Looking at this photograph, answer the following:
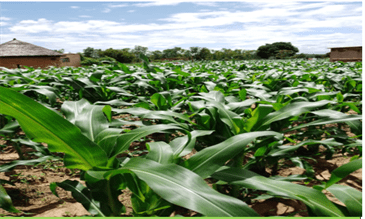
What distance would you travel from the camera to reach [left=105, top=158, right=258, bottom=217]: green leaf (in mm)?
620

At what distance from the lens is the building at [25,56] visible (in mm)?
31359

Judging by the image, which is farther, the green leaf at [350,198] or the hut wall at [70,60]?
the hut wall at [70,60]

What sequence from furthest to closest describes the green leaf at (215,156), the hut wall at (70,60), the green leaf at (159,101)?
the hut wall at (70,60) → the green leaf at (159,101) → the green leaf at (215,156)

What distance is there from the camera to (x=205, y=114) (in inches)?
51.0

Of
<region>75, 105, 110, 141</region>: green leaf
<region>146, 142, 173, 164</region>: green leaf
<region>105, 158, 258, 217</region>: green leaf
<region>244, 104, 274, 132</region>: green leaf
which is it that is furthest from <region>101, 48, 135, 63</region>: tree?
<region>105, 158, 258, 217</region>: green leaf

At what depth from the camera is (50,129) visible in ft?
2.36

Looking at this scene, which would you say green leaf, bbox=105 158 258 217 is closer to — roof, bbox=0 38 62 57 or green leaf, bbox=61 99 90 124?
green leaf, bbox=61 99 90 124

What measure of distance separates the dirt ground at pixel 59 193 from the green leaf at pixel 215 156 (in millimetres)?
370

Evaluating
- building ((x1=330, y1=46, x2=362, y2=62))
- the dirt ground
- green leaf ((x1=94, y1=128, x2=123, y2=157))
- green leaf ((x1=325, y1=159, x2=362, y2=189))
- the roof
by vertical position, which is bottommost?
the dirt ground

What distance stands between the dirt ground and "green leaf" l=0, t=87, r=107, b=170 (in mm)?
424

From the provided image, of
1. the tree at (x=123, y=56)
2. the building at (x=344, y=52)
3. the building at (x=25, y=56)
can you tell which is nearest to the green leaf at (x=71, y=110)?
the building at (x=344, y=52)

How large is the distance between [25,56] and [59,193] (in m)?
36.9

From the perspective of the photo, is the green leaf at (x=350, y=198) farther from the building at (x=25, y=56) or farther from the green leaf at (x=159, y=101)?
the building at (x=25, y=56)

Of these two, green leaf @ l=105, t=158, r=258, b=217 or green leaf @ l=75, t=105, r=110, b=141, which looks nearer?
green leaf @ l=105, t=158, r=258, b=217
